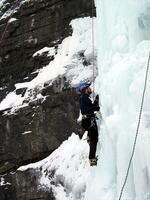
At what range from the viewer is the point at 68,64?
42.4ft

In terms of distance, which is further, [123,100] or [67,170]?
[67,170]

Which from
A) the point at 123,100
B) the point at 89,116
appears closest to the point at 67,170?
the point at 89,116

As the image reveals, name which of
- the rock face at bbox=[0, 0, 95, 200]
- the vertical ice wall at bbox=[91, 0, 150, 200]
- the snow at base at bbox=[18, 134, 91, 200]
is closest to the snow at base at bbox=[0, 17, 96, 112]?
the rock face at bbox=[0, 0, 95, 200]

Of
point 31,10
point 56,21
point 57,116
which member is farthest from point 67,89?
point 31,10

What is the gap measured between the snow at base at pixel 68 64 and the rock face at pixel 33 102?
0.68ft

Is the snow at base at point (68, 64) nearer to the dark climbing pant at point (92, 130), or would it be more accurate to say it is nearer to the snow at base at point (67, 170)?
the snow at base at point (67, 170)

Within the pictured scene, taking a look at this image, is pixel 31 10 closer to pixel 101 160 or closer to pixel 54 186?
pixel 54 186

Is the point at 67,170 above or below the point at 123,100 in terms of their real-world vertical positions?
below

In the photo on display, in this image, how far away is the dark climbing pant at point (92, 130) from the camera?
8.23 meters

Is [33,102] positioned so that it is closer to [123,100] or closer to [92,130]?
[92,130]

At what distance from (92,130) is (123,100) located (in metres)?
1.04

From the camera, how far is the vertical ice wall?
7004mm

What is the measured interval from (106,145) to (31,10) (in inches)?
322

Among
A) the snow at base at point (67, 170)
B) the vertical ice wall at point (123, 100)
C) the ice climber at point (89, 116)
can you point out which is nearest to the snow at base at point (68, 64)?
the snow at base at point (67, 170)
